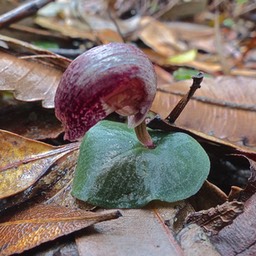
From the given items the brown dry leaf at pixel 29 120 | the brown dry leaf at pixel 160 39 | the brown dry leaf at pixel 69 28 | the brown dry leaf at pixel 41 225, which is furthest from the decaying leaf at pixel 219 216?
the brown dry leaf at pixel 160 39

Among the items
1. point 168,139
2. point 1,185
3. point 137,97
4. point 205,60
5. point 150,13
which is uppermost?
point 137,97

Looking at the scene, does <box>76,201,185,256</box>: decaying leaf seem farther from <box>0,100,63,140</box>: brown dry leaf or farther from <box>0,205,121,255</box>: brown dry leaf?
<box>0,100,63,140</box>: brown dry leaf

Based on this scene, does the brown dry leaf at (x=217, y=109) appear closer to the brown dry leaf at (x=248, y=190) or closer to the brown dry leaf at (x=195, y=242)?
the brown dry leaf at (x=248, y=190)

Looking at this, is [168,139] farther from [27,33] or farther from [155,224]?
[27,33]

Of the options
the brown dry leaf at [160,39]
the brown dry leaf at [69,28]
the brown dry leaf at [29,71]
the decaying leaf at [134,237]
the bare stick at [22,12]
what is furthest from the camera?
the brown dry leaf at [160,39]

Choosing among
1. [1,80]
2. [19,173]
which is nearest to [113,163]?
[19,173]

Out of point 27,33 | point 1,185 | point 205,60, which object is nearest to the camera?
point 1,185
